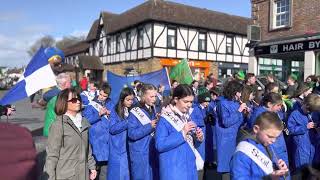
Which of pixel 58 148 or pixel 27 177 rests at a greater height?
pixel 27 177

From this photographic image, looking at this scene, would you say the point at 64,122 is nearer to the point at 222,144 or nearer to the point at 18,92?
the point at 18,92

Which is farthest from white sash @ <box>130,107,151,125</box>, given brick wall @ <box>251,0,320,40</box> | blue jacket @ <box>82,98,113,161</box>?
brick wall @ <box>251,0,320,40</box>

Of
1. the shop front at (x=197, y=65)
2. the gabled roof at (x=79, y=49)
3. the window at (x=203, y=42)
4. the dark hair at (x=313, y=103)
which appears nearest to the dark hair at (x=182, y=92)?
the dark hair at (x=313, y=103)

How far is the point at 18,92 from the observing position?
5867mm

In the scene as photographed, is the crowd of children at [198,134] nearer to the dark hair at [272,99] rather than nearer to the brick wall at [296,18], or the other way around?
the dark hair at [272,99]

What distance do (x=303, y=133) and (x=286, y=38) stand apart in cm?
1413

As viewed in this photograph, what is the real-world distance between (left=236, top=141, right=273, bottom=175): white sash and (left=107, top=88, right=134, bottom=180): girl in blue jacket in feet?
8.95

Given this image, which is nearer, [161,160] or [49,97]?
[161,160]

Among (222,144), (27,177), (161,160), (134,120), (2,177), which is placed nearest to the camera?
(2,177)

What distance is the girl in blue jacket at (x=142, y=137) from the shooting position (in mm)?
5617

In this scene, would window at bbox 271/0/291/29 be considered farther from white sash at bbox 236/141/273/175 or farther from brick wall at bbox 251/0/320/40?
white sash at bbox 236/141/273/175

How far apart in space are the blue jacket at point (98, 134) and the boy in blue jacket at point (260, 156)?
12.2ft

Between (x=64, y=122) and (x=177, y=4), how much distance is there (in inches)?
1281

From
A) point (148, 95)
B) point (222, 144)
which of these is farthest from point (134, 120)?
point (222, 144)
